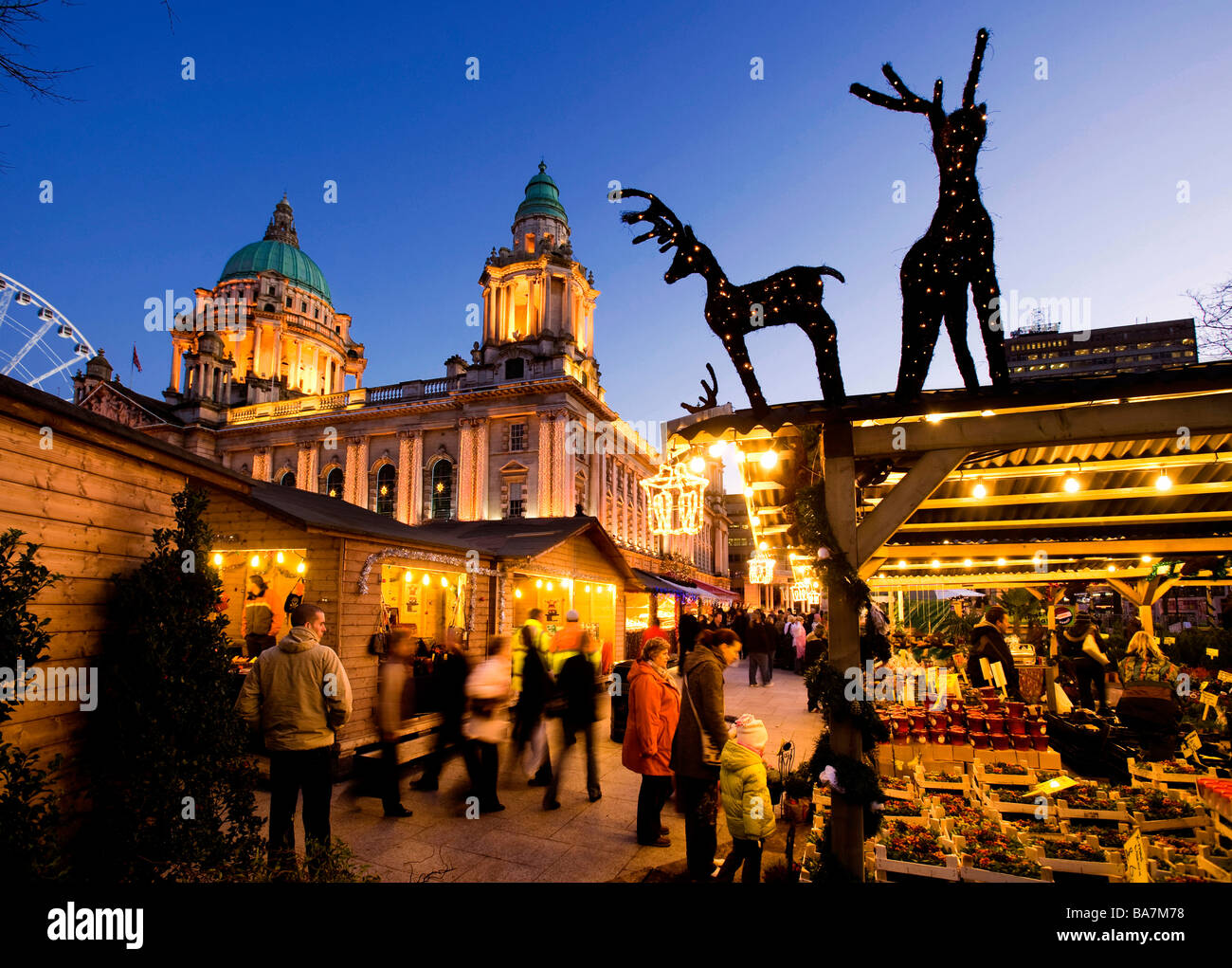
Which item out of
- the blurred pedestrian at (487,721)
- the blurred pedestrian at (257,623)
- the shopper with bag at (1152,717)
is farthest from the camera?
the blurred pedestrian at (257,623)

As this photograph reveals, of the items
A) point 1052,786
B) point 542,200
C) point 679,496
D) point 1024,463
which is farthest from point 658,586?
point 542,200

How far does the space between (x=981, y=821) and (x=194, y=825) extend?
5756 mm

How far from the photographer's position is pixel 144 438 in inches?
178

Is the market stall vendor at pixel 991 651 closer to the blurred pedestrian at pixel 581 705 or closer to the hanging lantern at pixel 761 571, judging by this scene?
the blurred pedestrian at pixel 581 705

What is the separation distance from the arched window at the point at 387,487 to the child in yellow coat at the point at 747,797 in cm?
3642

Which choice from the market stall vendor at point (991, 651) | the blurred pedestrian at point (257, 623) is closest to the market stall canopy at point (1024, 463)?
the market stall vendor at point (991, 651)

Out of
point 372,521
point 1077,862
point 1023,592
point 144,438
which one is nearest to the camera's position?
point 1077,862

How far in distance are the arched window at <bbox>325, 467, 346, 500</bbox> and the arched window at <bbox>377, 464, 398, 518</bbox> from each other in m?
2.93

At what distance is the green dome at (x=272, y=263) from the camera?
210 ft

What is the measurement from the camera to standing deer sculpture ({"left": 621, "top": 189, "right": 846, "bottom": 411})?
14.9ft

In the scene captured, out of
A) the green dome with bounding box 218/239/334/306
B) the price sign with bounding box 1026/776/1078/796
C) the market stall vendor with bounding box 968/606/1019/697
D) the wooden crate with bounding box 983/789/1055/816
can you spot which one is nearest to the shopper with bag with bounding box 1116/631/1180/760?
the market stall vendor with bounding box 968/606/1019/697
